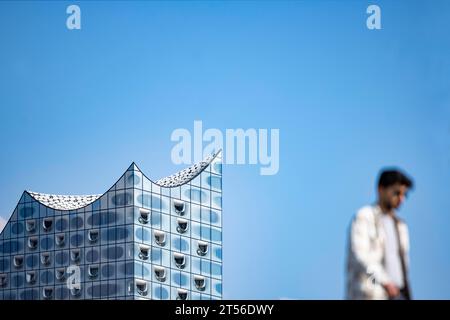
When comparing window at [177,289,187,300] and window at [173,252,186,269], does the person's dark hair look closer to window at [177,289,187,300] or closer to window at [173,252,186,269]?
window at [177,289,187,300]

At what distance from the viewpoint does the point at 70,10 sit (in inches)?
575

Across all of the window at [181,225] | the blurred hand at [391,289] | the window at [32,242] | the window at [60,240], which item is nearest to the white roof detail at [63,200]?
the window at [60,240]

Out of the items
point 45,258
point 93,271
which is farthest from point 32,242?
point 93,271

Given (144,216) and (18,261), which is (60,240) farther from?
(144,216)

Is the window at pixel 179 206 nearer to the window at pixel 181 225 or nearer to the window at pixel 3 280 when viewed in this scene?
the window at pixel 181 225

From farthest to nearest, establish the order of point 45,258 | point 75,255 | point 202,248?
point 45,258, point 202,248, point 75,255

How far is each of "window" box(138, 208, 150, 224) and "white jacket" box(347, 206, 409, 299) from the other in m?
8.76

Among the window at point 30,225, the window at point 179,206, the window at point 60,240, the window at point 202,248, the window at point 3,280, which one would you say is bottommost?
the window at point 3,280

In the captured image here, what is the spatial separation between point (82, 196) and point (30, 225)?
3041mm

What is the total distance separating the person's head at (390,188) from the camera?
9.22m

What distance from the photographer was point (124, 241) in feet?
57.1
